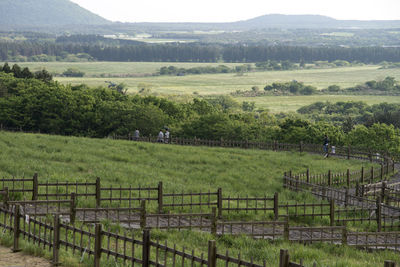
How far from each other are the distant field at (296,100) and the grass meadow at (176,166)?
116 meters

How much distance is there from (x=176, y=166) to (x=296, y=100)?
153 m

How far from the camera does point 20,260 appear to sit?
49.7 ft

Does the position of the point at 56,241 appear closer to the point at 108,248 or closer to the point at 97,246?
the point at 97,246

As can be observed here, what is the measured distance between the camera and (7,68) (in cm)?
8469

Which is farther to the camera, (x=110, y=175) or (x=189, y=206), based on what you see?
(x=110, y=175)

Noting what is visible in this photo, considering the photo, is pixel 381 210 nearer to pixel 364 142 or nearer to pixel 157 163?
pixel 157 163

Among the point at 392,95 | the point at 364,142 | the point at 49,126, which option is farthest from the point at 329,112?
the point at 49,126

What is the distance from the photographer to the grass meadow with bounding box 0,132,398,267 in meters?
19.6

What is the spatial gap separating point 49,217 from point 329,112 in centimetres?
13372

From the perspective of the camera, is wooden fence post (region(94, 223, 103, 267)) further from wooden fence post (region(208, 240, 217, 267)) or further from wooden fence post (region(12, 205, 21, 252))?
wooden fence post (region(208, 240, 217, 267))

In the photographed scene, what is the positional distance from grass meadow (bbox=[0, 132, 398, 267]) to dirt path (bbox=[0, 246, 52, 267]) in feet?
14.9

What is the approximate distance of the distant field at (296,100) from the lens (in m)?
166

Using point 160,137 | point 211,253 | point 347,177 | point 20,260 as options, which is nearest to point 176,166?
point 347,177

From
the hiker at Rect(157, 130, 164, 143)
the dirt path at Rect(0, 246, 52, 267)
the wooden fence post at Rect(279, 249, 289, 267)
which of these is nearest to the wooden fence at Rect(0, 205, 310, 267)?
the dirt path at Rect(0, 246, 52, 267)
